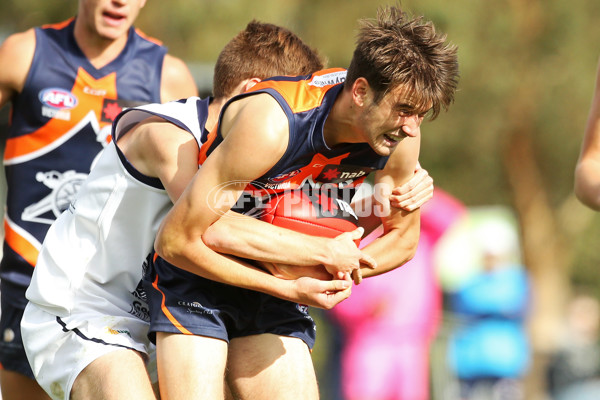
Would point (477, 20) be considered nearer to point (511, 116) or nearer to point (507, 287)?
point (511, 116)

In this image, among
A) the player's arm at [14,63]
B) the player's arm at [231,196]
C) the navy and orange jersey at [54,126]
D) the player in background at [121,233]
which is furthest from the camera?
the navy and orange jersey at [54,126]

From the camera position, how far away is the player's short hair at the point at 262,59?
4230mm

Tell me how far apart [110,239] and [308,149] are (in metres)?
1.13

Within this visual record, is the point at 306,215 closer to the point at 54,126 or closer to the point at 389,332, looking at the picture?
the point at 54,126

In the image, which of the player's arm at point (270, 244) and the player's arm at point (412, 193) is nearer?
the player's arm at point (270, 244)

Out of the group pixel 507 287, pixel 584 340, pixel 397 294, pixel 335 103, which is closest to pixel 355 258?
pixel 335 103

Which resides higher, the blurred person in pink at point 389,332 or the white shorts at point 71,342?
the white shorts at point 71,342

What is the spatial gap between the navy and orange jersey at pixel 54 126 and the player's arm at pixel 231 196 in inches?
67.9

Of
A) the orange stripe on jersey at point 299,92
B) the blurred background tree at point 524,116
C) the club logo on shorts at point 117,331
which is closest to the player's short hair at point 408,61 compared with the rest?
the orange stripe on jersey at point 299,92

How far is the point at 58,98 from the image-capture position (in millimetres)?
5254

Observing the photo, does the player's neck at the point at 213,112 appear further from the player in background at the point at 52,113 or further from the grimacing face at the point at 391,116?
the player in background at the point at 52,113

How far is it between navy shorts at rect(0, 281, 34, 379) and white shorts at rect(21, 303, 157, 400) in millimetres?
914

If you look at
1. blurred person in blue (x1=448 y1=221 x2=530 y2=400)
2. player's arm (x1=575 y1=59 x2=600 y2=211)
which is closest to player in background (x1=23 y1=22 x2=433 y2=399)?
player's arm (x1=575 y1=59 x2=600 y2=211)

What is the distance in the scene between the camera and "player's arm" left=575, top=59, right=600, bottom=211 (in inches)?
142
